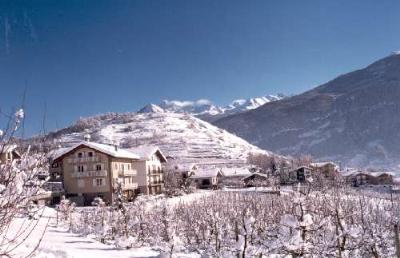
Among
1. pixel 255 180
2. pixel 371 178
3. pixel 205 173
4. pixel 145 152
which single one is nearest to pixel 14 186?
pixel 145 152

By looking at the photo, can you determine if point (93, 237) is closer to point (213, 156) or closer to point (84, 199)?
point (84, 199)

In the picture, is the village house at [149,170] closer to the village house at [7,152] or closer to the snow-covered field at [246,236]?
the snow-covered field at [246,236]

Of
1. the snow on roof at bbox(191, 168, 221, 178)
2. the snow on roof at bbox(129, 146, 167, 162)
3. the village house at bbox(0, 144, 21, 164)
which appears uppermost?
the snow on roof at bbox(129, 146, 167, 162)

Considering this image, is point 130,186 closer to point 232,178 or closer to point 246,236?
point 232,178

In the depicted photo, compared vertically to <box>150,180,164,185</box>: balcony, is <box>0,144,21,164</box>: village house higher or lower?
higher

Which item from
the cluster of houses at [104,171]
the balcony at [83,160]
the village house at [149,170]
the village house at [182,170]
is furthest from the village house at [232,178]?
the balcony at [83,160]

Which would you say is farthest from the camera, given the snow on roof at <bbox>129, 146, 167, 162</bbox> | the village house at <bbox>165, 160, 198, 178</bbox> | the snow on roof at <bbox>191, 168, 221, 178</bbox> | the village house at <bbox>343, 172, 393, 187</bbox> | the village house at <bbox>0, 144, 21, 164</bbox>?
the snow on roof at <bbox>191, 168, 221, 178</bbox>

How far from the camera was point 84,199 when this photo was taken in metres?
64.0

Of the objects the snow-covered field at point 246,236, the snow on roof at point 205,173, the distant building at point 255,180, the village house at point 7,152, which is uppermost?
the snow on roof at point 205,173

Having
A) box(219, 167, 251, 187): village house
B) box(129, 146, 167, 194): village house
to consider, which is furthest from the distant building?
box(129, 146, 167, 194): village house

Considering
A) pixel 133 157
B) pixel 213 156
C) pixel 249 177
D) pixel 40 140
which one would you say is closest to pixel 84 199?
pixel 133 157

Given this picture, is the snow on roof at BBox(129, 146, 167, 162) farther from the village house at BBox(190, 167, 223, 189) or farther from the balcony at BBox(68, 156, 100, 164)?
the village house at BBox(190, 167, 223, 189)

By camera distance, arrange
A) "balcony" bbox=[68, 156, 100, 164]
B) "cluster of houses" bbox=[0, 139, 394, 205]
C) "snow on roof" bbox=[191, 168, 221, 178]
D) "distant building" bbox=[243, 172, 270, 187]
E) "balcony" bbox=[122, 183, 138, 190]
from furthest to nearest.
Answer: "snow on roof" bbox=[191, 168, 221, 178]
"distant building" bbox=[243, 172, 270, 187]
"balcony" bbox=[122, 183, 138, 190]
"balcony" bbox=[68, 156, 100, 164]
"cluster of houses" bbox=[0, 139, 394, 205]

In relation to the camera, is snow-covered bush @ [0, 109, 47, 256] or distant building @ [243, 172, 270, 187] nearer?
snow-covered bush @ [0, 109, 47, 256]
